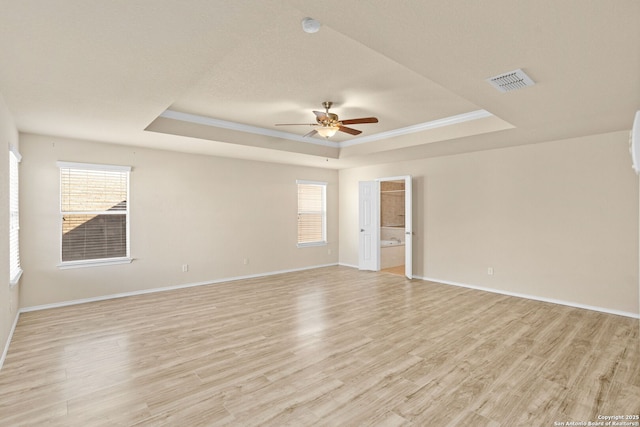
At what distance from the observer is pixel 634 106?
131 inches

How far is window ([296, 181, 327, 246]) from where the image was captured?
768 cm

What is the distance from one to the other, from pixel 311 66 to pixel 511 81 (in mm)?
1724

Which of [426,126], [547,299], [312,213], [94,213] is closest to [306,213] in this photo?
[312,213]

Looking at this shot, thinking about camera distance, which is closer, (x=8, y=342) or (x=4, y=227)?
(x=4, y=227)

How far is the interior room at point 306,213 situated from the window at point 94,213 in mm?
29

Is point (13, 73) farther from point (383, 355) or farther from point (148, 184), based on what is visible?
point (383, 355)

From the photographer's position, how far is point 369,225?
750 centimetres

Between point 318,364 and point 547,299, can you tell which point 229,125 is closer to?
point 318,364

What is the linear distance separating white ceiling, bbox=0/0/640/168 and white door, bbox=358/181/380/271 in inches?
96.0

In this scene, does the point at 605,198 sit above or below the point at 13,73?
below

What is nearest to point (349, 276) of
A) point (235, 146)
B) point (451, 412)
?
point (235, 146)

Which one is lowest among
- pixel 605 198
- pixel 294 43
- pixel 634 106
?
pixel 605 198

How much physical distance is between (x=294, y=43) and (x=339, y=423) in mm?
2778

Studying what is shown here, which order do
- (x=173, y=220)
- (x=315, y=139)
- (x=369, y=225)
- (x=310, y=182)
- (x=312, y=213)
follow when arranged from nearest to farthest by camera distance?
(x=173, y=220) < (x=315, y=139) < (x=369, y=225) < (x=310, y=182) < (x=312, y=213)
